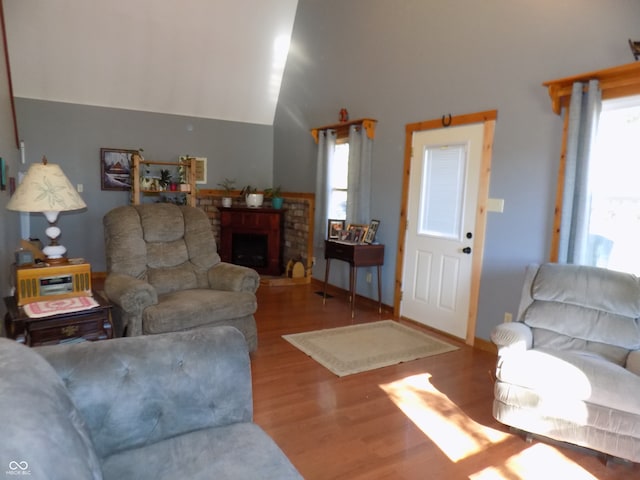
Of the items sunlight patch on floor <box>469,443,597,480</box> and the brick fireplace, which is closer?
sunlight patch on floor <box>469,443,597,480</box>

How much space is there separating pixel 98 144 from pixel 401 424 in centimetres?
538

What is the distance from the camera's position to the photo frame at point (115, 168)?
5.87 meters

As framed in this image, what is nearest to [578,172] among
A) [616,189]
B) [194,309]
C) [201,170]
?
[616,189]

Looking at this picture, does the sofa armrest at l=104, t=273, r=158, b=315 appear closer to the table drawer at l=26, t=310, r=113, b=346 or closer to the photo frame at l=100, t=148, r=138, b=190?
the table drawer at l=26, t=310, r=113, b=346

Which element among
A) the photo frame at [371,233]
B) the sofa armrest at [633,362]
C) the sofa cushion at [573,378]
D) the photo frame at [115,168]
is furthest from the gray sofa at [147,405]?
the photo frame at [115,168]

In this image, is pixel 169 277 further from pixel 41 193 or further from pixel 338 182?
pixel 338 182

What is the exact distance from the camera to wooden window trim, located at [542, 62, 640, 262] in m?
2.68

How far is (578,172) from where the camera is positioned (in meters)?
2.93

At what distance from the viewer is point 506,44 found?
136 inches

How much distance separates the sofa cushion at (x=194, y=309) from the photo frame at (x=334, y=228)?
2.15 meters

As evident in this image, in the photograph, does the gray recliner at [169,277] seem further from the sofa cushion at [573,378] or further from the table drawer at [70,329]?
the sofa cushion at [573,378]

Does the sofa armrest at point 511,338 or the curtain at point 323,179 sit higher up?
the curtain at point 323,179

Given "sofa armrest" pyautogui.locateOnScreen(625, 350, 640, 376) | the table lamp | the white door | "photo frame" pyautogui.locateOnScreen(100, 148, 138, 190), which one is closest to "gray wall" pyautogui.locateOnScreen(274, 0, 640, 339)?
the white door

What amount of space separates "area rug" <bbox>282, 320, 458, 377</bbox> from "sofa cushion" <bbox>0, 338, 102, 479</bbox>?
2188 mm
